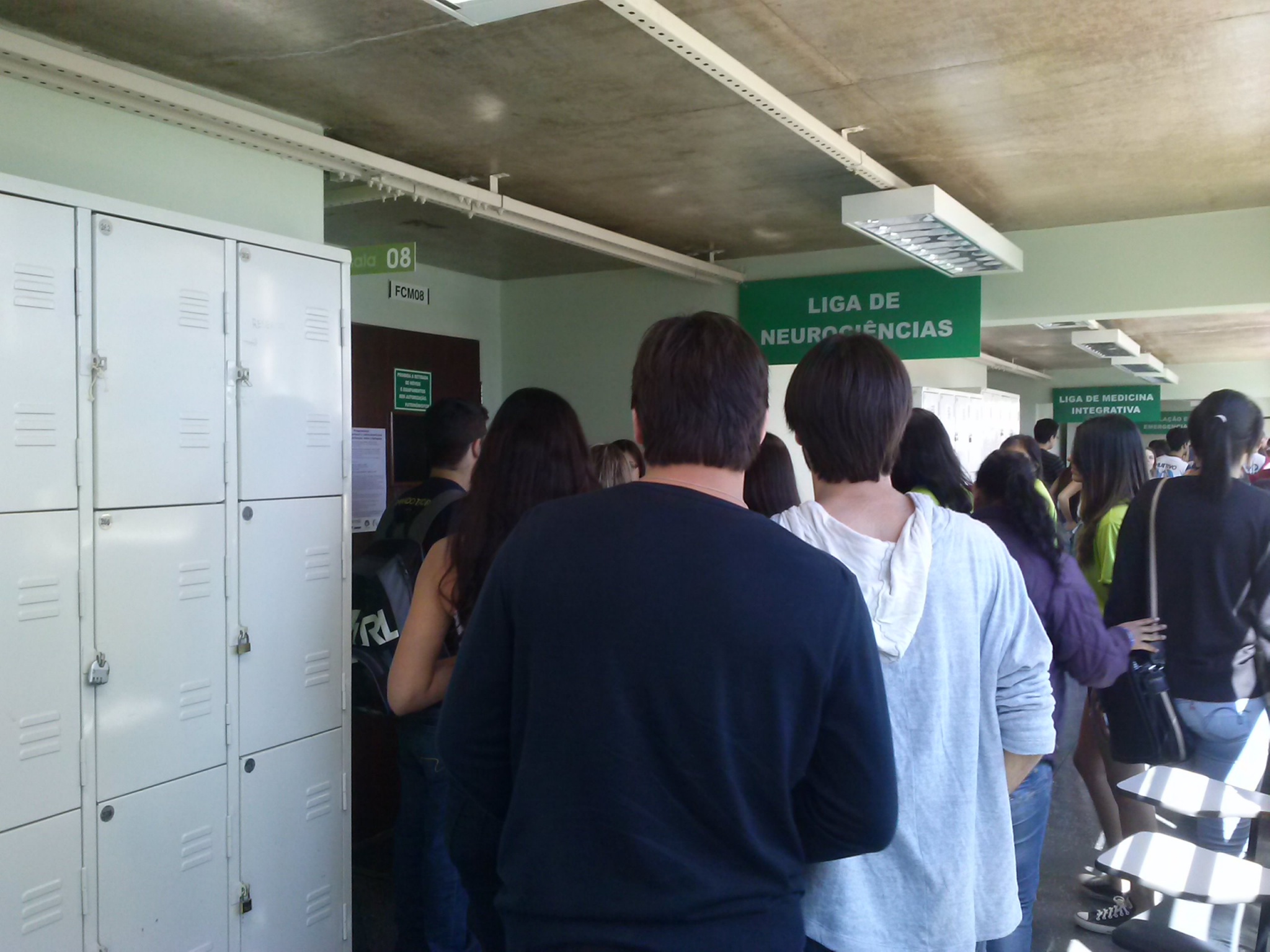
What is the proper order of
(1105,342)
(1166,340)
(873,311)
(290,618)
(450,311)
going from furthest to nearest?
(1166,340) < (1105,342) < (450,311) < (873,311) < (290,618)

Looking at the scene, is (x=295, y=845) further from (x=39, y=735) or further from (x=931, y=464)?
(x=931, y=464)

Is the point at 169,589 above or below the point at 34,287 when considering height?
below

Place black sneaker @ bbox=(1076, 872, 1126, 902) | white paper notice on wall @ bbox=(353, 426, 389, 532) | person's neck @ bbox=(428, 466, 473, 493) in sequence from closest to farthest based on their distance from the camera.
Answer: person's neck @ bbox=(428, 466, 473, 493)
black sneaker @ bbox=(1076, 872, 1126, 902)
white paper notice on wall @ bbox=(353, 426, 389, 532)

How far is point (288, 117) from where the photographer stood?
362 centimetres

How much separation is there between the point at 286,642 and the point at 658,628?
227 centimetres

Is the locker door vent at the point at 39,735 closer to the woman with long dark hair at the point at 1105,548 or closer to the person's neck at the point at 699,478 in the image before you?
the person's neck at the point at 699,478

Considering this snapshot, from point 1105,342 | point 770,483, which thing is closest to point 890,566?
point 770,483

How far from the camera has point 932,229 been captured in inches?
176

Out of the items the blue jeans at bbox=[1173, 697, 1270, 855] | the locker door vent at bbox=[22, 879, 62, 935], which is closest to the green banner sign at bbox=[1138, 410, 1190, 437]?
the blue jeans at bbox=[1173, 697, 1270, 855]

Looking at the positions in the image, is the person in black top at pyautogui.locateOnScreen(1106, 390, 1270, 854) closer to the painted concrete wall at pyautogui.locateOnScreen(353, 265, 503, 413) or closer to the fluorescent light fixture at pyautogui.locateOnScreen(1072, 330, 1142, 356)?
the painted concrete wall at pyautogui.locateOnScreen(353, 265, 503, 413)

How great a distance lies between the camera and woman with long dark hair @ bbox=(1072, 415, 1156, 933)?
355 centimetres

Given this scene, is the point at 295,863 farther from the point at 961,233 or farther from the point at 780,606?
the point at 961,233

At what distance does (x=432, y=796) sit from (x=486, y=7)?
211 cm

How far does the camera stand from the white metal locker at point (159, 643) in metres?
2.61
